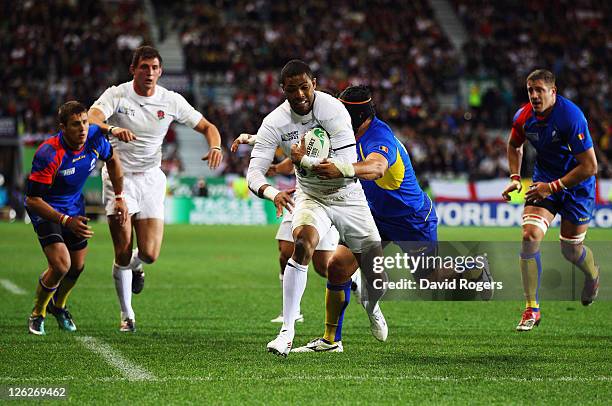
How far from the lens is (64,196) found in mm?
9117

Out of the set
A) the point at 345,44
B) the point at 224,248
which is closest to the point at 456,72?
the point at 345,44

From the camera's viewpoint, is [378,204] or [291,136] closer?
[291,136]

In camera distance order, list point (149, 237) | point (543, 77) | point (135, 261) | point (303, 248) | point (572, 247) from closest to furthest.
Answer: point (303, 248), point (543, 77), point (149, 237), point (135, 261), point (572, 247)

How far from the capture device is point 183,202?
30.5 meters

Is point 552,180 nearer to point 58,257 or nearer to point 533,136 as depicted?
point 533,136

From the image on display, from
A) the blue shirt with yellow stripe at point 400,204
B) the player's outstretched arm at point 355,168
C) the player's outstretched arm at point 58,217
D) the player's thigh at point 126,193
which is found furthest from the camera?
the player's thigh at point 126,193

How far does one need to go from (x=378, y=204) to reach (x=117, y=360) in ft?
8.88

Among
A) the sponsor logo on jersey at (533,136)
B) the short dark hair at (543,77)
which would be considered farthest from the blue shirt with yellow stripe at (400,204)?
the short dark hair at (543,77)

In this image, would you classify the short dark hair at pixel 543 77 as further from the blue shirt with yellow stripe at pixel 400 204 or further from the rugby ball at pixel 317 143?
the rugby ball at pixel 317 143

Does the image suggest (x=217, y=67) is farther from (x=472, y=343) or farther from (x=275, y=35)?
(x=472, y=343)

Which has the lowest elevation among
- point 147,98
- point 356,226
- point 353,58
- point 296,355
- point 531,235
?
point 296,355

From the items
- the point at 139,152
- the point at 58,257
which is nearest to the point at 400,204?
the point at 139,152

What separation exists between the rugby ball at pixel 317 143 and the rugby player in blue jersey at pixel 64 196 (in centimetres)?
233

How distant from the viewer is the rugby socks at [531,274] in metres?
9.62
